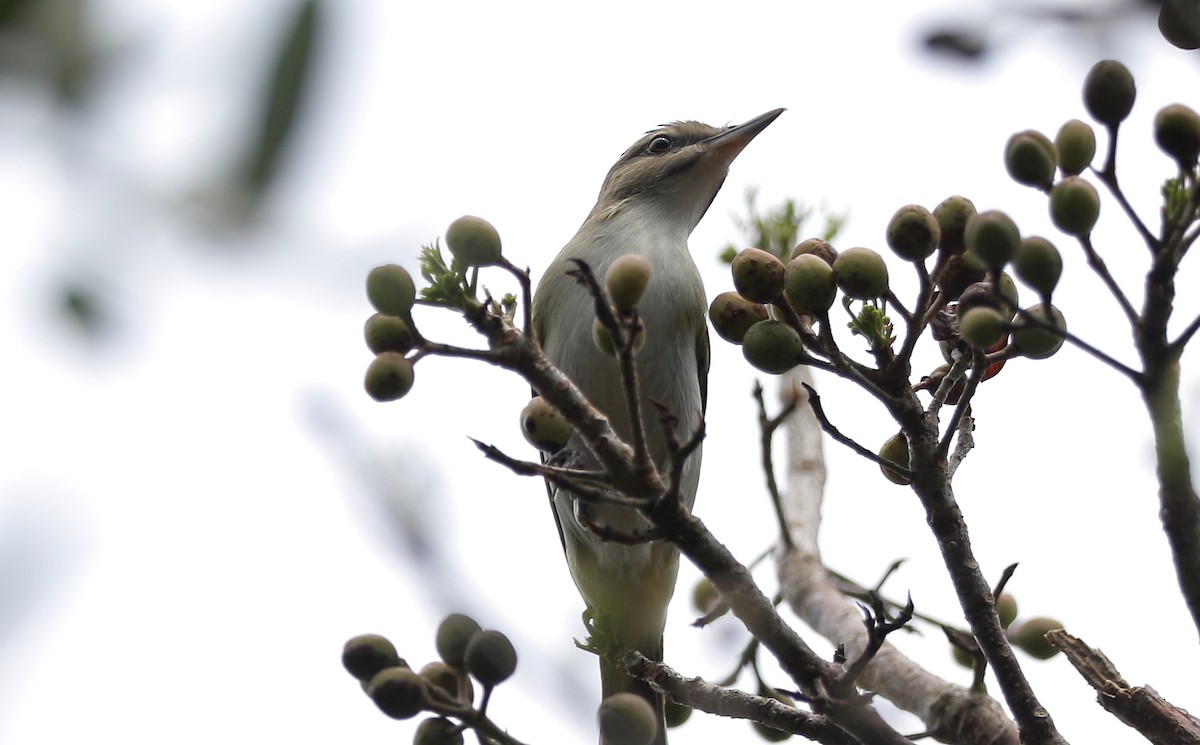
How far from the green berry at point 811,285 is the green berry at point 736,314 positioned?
0.76ft

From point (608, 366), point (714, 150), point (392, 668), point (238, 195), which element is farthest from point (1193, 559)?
point (714, 150)

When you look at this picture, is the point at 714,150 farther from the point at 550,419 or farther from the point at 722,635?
the point at 550,419

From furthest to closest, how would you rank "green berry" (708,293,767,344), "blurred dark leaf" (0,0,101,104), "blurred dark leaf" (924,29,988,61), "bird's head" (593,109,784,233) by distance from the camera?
"bird's head" (593,109,784,233) < "green berry" (708,293,767,344) < "blurred dark leaf" (924,29,988,61) < "blurred dark leaf" (0,0,101,104)

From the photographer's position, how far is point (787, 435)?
5629 mm

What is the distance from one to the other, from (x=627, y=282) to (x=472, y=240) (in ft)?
1.21

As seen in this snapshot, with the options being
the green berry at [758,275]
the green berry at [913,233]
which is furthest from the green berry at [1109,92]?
the green berry at [758,275]

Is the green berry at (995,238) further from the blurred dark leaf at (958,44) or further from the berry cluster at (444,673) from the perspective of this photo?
the berry cluster at (444,673)

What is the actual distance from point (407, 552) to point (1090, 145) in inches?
60.4

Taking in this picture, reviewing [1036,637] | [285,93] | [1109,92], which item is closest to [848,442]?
[1109,92]

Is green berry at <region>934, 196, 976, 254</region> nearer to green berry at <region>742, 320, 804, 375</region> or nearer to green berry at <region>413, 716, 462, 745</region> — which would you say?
green berry at <region>742, 320, 804, 375</region>

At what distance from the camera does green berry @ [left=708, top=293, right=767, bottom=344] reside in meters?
2.96

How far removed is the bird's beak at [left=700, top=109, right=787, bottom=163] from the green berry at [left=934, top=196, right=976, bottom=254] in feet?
9.99

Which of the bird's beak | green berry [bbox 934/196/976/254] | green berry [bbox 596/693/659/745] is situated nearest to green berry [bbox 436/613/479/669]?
green berry [bbox 596/693/659/745]

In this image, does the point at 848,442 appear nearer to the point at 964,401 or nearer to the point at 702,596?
the point at 964,401
